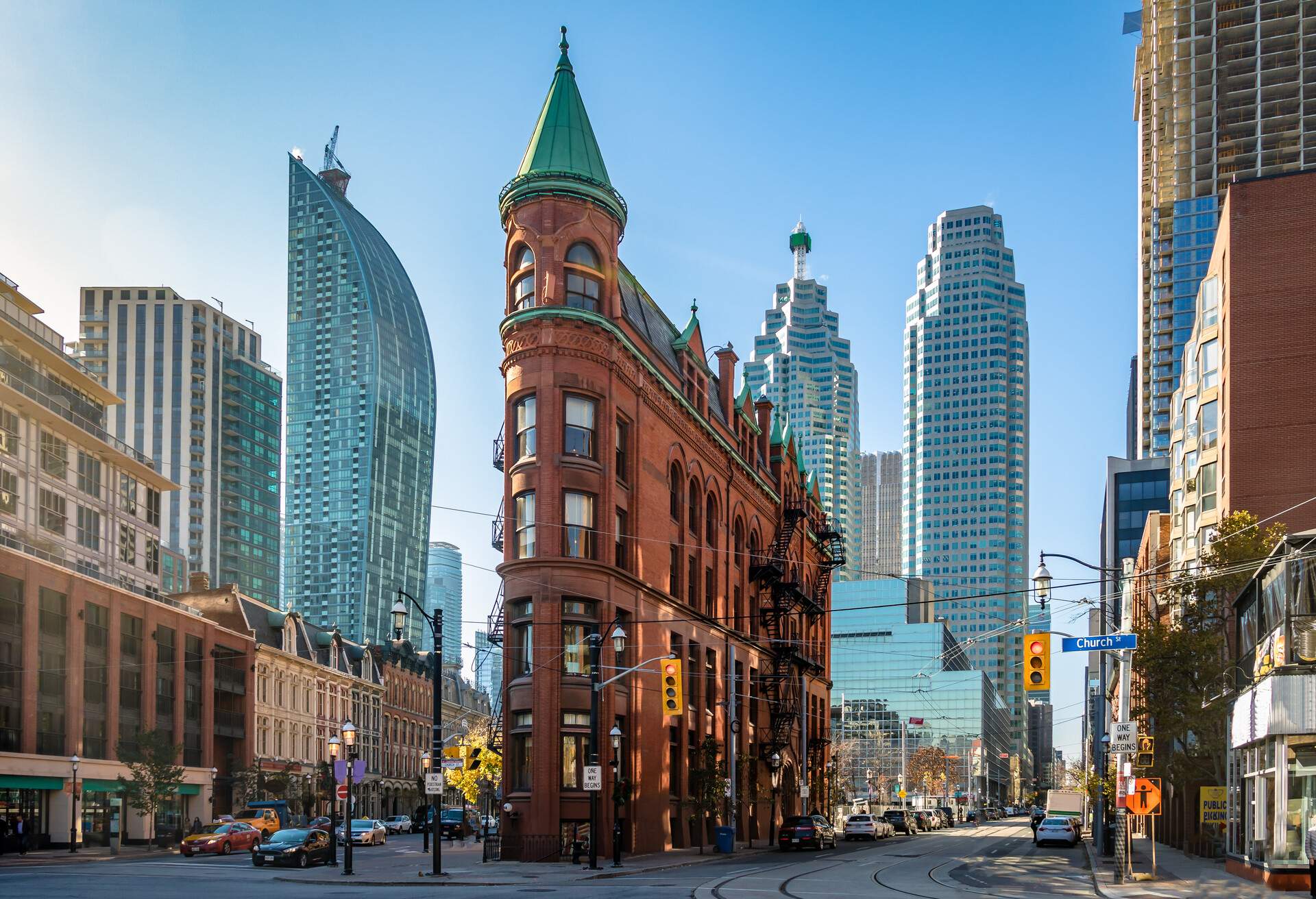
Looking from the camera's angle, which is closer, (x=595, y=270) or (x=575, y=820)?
(x=575, y=820)

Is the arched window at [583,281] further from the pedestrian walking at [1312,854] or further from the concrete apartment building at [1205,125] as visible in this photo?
the concrete apartment building at [1205,125]

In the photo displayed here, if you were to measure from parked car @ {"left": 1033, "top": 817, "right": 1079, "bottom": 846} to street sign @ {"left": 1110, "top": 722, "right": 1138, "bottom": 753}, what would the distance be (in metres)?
30.0

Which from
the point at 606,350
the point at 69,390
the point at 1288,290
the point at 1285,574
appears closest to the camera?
the point at 1285,574

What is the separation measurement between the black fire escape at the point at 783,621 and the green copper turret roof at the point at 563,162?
28.0 meters

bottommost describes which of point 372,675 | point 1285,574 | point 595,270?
point 372,675

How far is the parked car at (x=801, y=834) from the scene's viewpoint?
58.5 m

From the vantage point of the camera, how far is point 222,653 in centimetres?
8431

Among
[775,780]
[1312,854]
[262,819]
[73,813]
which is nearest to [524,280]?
[1312,854]

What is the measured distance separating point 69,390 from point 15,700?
2295 cm

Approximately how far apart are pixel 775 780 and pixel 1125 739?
Answer: 133 ft

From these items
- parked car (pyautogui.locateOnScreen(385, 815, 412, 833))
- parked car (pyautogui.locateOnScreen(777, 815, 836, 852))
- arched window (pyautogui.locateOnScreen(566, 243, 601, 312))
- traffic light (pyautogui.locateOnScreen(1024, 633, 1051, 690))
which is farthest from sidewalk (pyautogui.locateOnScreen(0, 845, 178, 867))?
traffic light (pyautogui.locateOnScreen(1024, 633, 1051, 690))

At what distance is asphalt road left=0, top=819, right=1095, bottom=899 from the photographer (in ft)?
95.7

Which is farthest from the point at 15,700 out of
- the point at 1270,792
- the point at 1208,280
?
the point at 1208,280

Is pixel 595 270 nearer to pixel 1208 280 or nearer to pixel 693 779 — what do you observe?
pixel 693 779
